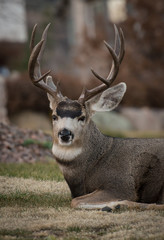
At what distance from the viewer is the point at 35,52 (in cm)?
779

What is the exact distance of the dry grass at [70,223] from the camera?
6.03 metres

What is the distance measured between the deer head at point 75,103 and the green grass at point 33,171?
181 cm

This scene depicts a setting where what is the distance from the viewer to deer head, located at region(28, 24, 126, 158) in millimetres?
7305

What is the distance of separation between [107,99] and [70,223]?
216 centimetres

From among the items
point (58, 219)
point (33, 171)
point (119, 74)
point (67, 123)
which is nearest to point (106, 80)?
point (67, 123)

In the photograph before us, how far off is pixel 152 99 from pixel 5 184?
54.6ft

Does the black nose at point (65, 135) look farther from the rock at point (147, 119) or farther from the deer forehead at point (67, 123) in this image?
the rock at point (147, 119)

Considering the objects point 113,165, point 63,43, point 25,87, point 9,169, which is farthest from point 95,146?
point 63,43

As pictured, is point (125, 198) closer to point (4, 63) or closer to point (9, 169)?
point (9, 169)

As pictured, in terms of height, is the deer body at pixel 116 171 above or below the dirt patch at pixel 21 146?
above

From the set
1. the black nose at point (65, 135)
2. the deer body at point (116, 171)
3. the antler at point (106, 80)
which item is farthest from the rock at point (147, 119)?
the black nose at point (65, 135)

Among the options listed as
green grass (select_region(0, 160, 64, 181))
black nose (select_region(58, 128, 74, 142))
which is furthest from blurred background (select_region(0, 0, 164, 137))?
black nose (select_region(58, 128, 74, 142))

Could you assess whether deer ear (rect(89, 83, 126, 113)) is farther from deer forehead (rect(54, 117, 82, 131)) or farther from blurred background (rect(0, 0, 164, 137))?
blurred background (rect(0, 0, 164, 137))

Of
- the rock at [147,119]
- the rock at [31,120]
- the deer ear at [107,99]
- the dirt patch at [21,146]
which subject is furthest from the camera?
the rock at [147,119]
